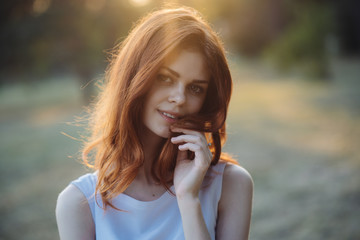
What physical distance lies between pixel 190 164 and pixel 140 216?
40cm

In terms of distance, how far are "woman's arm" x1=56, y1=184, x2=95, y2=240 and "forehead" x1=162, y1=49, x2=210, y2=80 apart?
0.86m

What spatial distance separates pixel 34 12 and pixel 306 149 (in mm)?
11973

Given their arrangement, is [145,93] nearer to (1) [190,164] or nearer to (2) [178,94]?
(2) [178,94]

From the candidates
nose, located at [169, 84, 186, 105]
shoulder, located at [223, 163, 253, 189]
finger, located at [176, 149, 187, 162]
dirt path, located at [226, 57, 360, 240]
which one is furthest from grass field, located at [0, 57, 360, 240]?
nose, located at [169, 84, 186, 105]

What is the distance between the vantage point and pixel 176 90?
1744 mm

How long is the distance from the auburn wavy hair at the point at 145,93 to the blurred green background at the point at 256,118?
52 cm

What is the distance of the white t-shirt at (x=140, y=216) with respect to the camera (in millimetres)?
1750

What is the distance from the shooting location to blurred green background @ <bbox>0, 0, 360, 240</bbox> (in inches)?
194

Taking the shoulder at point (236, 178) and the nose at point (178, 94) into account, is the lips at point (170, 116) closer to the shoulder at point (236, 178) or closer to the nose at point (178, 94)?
the nose at point (178, 94)

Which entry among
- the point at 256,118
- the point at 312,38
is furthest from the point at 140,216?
the point at 312,38

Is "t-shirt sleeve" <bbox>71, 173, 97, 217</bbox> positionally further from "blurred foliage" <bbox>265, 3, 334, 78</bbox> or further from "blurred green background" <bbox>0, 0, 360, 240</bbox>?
"blurred foliage" <bbox>265, 3, 334, 78</bbox>

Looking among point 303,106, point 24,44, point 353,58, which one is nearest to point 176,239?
point 303,106

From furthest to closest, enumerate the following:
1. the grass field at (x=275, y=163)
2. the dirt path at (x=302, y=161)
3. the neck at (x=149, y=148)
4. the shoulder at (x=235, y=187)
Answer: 1. the grass field at (x=275, y=163)
2. the dirt path at (x=302, y=161)
3. the neck at (x=149, y=148)
4. the shoulder at (x=235, y=187)

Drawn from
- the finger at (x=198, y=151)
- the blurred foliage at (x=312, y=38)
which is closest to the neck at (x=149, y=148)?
the finger at (x=198, y=151)
